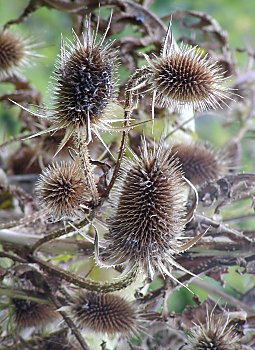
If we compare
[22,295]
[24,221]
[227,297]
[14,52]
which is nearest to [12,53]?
[14,52]

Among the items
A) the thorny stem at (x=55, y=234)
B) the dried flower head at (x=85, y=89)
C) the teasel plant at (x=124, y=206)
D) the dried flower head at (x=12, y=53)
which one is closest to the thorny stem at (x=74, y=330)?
the teasel plant at (x=124, y=206)

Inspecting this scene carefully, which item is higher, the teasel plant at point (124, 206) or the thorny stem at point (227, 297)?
the teasel plant at point (124, 206)

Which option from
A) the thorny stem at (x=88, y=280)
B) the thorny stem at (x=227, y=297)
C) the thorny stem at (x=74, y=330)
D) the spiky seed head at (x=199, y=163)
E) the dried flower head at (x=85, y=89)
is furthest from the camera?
the spiky seed head at (x=199, y=163)

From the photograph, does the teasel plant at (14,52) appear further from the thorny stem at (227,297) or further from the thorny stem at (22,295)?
the thorny stem at (227,297)

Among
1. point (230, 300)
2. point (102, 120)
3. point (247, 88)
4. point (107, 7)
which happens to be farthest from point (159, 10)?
point (102, 120)

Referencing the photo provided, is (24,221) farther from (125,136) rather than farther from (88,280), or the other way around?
(125,136)

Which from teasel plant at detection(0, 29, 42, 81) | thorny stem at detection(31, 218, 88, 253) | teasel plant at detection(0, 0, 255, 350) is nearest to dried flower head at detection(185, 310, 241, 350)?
teasel plant at detection(0, 0, 255, 350)
